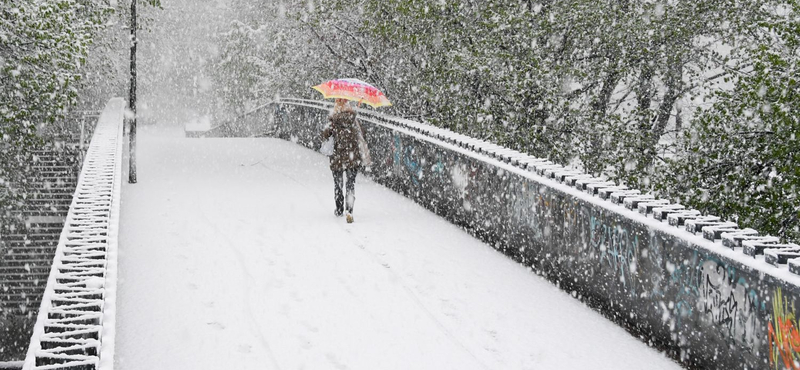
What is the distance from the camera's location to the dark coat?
36.2ft

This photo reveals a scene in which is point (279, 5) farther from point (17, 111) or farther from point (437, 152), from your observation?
point (437, 152)

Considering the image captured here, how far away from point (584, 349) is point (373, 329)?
1.79m

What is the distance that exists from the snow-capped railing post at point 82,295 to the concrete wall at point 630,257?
396 centimetres

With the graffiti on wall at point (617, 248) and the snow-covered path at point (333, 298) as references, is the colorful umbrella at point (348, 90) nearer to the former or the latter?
the snow-covered path at point (333, 298)

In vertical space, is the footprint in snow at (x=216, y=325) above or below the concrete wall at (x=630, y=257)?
below

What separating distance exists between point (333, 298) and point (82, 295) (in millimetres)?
3016

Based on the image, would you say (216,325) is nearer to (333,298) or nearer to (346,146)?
(333,298)

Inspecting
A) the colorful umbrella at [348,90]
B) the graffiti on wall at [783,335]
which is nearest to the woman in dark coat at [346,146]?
the colorful umbrella at [348,90]

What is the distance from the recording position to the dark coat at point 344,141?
11.0 meters

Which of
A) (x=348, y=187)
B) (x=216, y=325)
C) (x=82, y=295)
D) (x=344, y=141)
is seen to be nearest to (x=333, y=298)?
(x=216, y=325)

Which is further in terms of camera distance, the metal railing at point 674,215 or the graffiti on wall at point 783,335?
the metal railing at point 674,215

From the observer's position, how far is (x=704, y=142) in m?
12.7

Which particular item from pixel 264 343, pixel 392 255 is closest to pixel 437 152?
pixel 392 255

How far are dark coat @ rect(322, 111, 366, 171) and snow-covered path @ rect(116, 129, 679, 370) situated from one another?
2.82 feet
